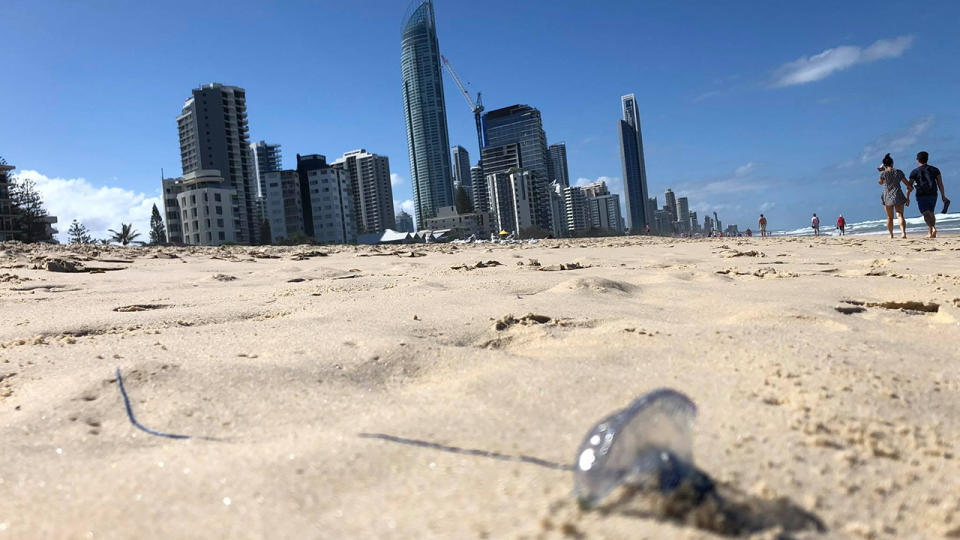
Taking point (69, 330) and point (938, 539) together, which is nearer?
point (938, 539)

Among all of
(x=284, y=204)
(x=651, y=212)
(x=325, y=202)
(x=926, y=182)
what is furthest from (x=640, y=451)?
(x=651, y=212)

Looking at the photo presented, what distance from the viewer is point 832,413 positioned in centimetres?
126

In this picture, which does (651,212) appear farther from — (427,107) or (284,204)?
(284,204)

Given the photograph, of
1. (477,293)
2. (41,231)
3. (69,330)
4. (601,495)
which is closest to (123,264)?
(69,330)

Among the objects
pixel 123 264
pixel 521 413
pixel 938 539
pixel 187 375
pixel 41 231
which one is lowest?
pixel 938 539

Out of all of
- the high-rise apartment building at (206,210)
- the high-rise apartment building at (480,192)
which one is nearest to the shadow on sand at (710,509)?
the high-rise apartment building at (206,210)

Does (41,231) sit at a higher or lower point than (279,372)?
higher

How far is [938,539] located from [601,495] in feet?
1.57

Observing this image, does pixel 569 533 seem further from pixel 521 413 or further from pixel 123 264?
pixel 123 264

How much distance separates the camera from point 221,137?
89.8m

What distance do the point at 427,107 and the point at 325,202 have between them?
259 feet

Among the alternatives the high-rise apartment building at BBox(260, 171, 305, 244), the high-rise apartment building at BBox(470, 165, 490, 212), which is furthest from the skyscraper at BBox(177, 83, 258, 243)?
the high-rise apartment building at BBox(470, 165, 490, 212)

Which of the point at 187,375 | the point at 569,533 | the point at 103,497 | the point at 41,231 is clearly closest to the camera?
the point at 569,533

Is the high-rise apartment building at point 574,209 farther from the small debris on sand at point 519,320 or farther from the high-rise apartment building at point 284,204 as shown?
the small debris on sand at point 519,320
